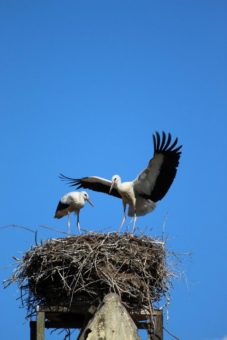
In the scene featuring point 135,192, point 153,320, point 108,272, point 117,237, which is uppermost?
point 135,192

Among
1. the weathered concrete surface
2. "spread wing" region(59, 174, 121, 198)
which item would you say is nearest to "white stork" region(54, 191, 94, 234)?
"spread wing" region(59, 174, 121, 198)

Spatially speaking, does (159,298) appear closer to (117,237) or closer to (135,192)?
(117,237)

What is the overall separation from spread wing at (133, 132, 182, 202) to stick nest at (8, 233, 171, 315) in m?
1.68

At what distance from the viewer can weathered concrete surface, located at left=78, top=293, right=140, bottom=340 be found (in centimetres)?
577

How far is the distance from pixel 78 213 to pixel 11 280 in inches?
119

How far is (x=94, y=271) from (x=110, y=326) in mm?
1541

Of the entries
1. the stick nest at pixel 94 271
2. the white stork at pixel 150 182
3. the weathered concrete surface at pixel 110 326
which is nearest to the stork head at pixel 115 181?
the white stork at pixel 150 182

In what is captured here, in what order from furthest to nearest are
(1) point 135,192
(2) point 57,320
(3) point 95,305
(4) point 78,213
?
(4) point 78,213
(1) point 135,192
(2) point 57,320
(3) point 95,305

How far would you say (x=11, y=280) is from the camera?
761 centimetres

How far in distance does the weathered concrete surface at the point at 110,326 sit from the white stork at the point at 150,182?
144 inches

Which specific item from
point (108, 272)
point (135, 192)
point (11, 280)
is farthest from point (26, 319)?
point (135, 192)

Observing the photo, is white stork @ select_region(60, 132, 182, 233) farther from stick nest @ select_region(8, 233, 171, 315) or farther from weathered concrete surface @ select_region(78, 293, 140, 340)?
weathered concrete surface @ select_region(78, 293, 140, 340)

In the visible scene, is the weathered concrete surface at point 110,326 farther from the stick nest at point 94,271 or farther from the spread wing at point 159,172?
the spread wing at point 159,172

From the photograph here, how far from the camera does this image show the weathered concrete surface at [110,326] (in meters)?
5.77
